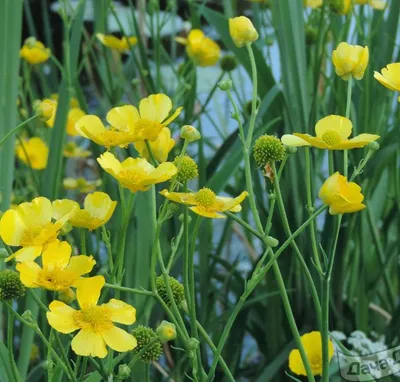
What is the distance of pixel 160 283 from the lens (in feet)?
1.86

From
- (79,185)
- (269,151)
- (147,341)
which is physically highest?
(269,151)

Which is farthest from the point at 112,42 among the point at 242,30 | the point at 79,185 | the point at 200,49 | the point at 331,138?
the point at 331,138

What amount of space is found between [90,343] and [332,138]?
0.66ft

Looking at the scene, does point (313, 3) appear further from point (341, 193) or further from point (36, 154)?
point (341, 193)

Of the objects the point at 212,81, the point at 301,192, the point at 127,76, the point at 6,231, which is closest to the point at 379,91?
the point at 301,192

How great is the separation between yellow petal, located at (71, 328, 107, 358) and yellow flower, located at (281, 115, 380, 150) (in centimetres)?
17

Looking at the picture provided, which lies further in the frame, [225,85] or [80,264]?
[225,85]

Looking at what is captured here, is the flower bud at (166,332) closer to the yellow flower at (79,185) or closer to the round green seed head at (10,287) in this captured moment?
the round green seed head at (10,287)

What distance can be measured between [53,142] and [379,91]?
0.39 m

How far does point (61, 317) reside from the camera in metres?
0.46

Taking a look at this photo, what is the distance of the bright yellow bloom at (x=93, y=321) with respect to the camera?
1.47 feet

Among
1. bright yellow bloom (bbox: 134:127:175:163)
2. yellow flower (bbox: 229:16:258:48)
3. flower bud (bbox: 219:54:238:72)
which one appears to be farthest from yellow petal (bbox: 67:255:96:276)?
flower bud (bbox: 219:54:238:72)

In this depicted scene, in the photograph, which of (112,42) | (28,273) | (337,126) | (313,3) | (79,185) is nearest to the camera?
(28,273)

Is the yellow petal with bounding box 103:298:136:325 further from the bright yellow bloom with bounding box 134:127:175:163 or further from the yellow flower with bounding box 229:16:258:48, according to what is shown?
the yellow flower with bounding box 229:16:258:48
